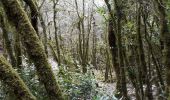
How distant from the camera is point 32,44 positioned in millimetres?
6609

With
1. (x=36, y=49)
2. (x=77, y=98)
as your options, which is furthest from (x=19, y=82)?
(x=77, y=98)

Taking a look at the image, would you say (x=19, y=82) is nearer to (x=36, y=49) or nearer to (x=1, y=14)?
(x=36, y=49)

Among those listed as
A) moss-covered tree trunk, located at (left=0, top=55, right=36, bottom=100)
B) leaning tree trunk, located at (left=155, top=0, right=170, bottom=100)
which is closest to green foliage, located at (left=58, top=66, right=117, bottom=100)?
leaning tree trunk, located at (left=155, top=0, right=170, bottom=100)

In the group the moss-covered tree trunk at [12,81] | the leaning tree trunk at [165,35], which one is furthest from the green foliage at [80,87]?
the moss-covered tree trunk at [12,81]

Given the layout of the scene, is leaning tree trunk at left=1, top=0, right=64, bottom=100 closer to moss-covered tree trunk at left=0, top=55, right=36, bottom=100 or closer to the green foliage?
moss-covered tree trunk at left=0, top=55, right=36, bottom=100

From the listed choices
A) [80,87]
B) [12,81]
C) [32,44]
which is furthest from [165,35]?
[12,81]

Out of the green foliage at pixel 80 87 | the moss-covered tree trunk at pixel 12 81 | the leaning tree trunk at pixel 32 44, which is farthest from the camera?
→ the green foliage at pixel 80 87

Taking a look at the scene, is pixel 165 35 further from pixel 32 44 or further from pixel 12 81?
pixel 12 81

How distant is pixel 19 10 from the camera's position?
20.9 ft

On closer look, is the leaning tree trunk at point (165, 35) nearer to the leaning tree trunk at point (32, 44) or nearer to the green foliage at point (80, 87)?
the green foliage at point (80, 87)

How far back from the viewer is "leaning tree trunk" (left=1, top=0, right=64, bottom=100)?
6.32 meters

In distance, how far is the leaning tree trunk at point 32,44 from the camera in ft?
20.7

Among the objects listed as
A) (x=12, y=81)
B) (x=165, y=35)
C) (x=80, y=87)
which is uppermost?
(x=165, y=35)

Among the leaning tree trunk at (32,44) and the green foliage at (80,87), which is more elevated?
the leaning tree trunk at (32,44)
